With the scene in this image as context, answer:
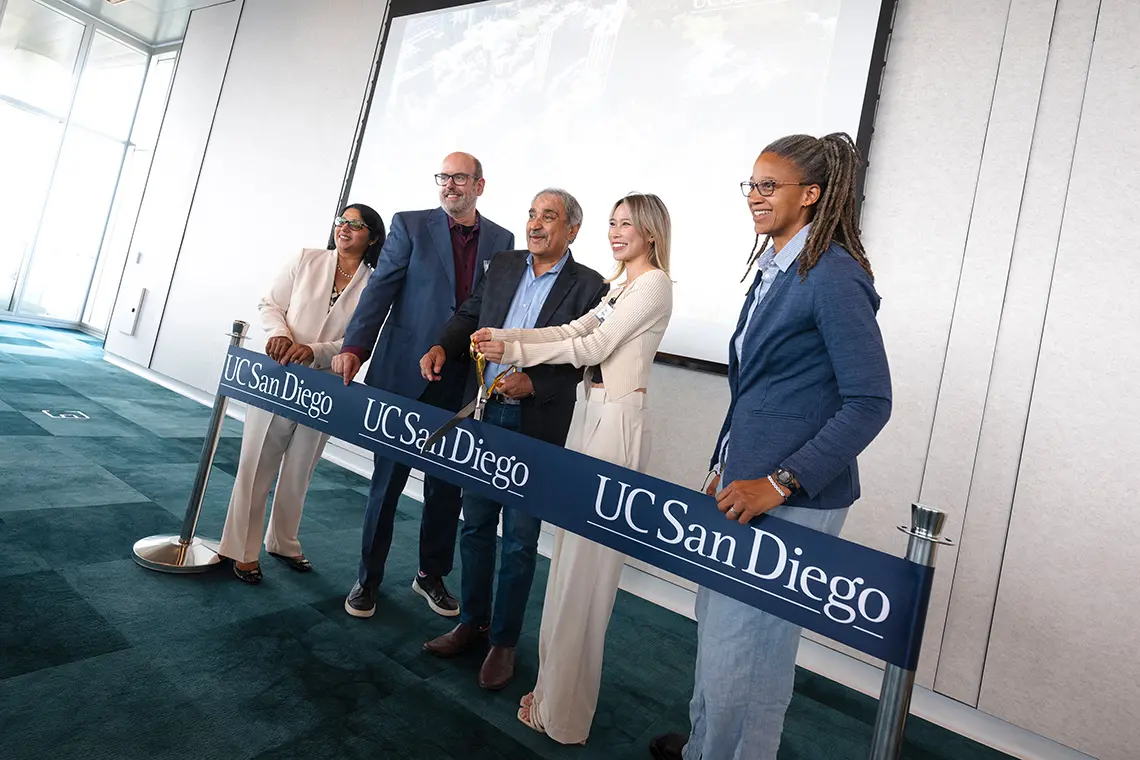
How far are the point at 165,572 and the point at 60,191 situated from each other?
773 centimetres

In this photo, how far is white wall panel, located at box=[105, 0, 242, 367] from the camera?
6133mm

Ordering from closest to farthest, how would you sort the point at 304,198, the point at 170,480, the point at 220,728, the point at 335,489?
1. the point at 220,728
2. the point at 170,480
3. the point at 335,489
4. the point at 304,198

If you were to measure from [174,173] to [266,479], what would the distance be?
5.44 metres

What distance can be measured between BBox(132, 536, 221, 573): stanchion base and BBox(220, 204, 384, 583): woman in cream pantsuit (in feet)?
0.22

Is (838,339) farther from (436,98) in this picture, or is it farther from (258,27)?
(258,27)

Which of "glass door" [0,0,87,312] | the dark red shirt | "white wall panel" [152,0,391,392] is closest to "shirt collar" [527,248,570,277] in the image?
the dark red shirt

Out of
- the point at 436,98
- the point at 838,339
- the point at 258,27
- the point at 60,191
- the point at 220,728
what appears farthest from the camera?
the point at 60,191

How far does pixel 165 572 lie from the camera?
89.6 inches

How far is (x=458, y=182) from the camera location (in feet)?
7.78

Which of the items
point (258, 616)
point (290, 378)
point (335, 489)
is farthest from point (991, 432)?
point (335, 489)

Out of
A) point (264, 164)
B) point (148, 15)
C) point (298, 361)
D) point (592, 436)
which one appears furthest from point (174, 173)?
point (592, 436)

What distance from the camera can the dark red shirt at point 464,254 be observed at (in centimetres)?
246

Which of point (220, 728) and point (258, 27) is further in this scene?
point (258, 27)

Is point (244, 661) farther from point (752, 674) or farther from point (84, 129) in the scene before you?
point (84, 129)
